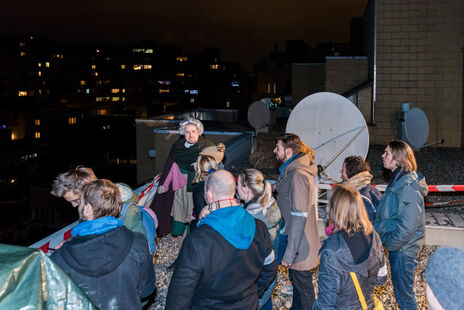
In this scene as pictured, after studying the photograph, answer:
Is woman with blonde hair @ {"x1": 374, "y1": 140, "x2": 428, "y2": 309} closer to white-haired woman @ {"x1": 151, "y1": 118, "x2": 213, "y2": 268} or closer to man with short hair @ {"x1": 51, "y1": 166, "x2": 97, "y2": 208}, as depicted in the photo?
white-haired woman @ {"x1": 151, "y1": 118, "x2": 213, "y2": 268}

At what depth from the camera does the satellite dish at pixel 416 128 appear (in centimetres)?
1474

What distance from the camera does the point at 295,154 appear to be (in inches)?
171

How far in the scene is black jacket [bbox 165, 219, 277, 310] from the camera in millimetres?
2619

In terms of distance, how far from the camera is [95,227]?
2.72m

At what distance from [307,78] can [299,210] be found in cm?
2354

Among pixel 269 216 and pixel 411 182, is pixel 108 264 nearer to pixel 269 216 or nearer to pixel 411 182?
pixel 269 216

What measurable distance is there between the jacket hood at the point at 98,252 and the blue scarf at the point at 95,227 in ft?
0.09

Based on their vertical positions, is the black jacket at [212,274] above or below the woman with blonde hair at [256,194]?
below

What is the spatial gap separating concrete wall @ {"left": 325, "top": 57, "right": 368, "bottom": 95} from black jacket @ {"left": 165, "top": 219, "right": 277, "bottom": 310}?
750 inches

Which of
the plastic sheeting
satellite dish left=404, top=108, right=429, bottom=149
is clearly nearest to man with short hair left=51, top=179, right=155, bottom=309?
the plastic sheeting

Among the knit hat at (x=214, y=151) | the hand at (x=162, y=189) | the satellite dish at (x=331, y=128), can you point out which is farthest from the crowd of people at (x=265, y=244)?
the satellite dish at (x=331, y=128)

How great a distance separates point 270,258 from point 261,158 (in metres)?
11.4

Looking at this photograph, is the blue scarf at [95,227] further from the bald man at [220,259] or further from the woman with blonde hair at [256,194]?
the woman with blonde hair at [256,194]

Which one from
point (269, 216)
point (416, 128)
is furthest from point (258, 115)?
point (269, 216)
